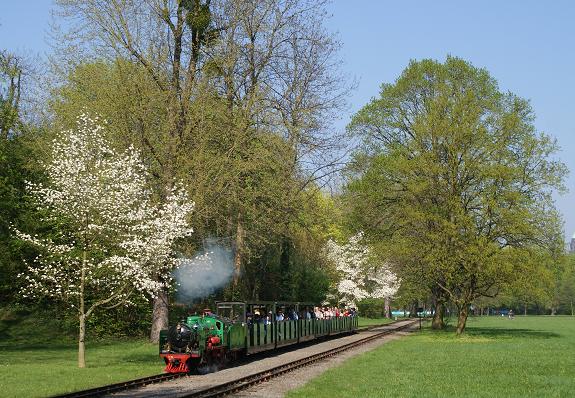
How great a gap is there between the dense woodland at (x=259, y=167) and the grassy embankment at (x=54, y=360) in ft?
5.30

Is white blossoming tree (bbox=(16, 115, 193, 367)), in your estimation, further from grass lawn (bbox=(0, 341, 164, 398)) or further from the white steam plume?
the white steam plume

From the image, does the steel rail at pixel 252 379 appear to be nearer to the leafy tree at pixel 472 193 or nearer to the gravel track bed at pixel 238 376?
the gravel track bed at pixel 238 376

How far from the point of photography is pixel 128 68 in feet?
106

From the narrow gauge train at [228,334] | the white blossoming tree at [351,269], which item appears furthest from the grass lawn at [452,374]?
the white blossoming tree at [351,269]

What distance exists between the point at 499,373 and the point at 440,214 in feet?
74.7

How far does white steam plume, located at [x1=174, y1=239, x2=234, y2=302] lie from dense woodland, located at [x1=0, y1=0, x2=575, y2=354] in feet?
1.07

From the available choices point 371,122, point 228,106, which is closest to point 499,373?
point 228,106

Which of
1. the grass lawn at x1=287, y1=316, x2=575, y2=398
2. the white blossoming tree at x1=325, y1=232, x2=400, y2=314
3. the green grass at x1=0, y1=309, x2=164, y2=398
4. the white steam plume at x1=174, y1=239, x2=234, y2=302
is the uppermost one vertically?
the white blossoming tree at x1=325, y1=232, x2=400, y2=314

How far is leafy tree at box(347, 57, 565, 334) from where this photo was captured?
41.7 metres

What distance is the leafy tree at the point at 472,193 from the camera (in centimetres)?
4172

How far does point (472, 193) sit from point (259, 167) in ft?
50.4

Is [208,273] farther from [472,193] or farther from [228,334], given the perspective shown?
[472,193]

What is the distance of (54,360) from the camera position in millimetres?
25625

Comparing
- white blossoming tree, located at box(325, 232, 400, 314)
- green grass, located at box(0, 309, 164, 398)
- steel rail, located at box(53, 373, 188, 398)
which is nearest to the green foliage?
white blossoming tree, located at box(325, 232, 400, 314)
